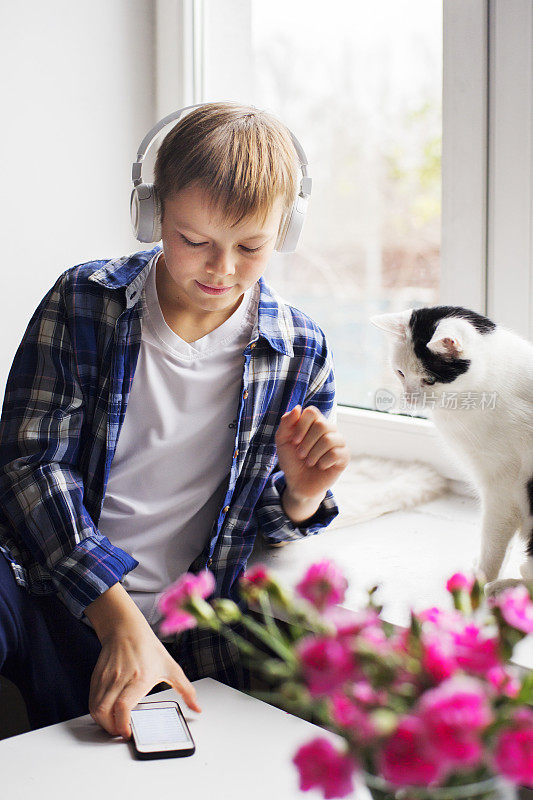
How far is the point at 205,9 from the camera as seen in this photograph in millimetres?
1667

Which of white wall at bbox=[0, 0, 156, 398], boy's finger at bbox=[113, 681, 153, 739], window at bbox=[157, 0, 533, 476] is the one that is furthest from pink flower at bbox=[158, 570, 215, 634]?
white wall at bbox=[0, 0, 156, 398]

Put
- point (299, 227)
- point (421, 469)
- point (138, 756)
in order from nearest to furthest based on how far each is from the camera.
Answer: point (138, 756)
point (299, 227)
point (421, 469)

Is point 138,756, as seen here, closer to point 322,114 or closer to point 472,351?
point 472,351

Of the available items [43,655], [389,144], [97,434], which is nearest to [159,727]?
[43,655]

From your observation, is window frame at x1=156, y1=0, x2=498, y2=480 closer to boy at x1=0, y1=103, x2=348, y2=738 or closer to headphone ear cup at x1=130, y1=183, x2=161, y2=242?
boy at x1=0, y1=103, x2=348, y2=738

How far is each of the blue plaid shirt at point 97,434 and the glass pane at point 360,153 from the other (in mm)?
346

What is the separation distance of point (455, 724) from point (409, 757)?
0.03 m

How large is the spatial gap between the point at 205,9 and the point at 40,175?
0.53 metres

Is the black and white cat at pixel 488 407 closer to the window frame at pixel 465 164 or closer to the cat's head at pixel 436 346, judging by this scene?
the cat's head at pixel 436 346

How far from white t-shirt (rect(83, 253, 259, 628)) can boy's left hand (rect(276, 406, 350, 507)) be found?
14 centimetres

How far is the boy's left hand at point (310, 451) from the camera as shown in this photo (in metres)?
0.90

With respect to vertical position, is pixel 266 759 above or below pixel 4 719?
above

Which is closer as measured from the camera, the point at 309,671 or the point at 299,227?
the point at 309,671

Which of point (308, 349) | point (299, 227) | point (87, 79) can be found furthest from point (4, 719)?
point (87, 79)
